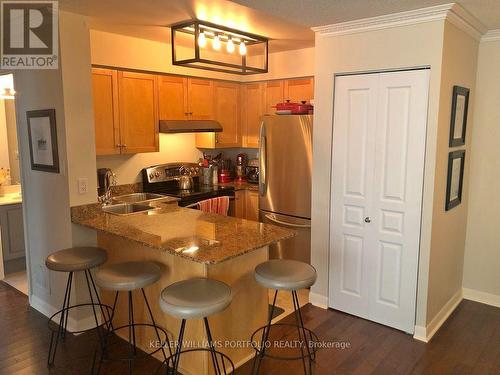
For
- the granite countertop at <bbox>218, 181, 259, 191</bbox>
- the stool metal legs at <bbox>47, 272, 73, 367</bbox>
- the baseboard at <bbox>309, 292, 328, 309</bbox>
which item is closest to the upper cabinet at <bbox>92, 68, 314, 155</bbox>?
the granite countertop at <bbox>218, 181, 259, 191</bbox>

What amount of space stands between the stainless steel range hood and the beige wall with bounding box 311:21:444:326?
1.54m

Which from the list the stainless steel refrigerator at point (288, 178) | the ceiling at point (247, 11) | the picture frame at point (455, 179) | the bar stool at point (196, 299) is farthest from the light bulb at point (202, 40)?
the picture frame at point (455, 179)

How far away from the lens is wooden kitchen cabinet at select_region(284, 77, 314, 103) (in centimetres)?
458

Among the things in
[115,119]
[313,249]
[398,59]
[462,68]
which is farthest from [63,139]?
[462,68]

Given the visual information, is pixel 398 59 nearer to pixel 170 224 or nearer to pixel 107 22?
pixel 170 224

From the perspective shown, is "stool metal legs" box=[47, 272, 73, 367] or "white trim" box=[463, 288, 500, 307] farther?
"white trim" box=[463, 288, 500, 307]

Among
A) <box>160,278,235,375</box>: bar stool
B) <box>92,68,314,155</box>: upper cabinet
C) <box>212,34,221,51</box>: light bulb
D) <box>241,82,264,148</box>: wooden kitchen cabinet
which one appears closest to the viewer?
<box>160,278,235,375</box>: bar stool

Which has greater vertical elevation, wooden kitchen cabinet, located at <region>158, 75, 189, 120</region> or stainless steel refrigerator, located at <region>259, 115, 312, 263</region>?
wooden kitchen cabinet, located at <region>158, 75, 189, 120</region>

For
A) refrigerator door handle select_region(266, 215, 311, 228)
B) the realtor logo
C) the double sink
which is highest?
the realtor logo

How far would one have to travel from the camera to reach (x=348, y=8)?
2.79 meters

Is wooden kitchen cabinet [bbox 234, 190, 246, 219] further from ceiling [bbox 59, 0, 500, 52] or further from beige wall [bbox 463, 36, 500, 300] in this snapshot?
beige wall [bbox 463, 36, 500, 300]

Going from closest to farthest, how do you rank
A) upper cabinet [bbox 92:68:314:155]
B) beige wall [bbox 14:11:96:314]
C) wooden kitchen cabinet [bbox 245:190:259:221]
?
beige wall [bbox 14:11:96:314] → upper cabinet [bbox 92:68:314:155] → wooden kitchen cabinet [bbox 245:190:259:221]

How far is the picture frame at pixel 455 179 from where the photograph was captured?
3211mm

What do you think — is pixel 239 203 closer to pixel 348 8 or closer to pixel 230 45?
pixel 230 45
